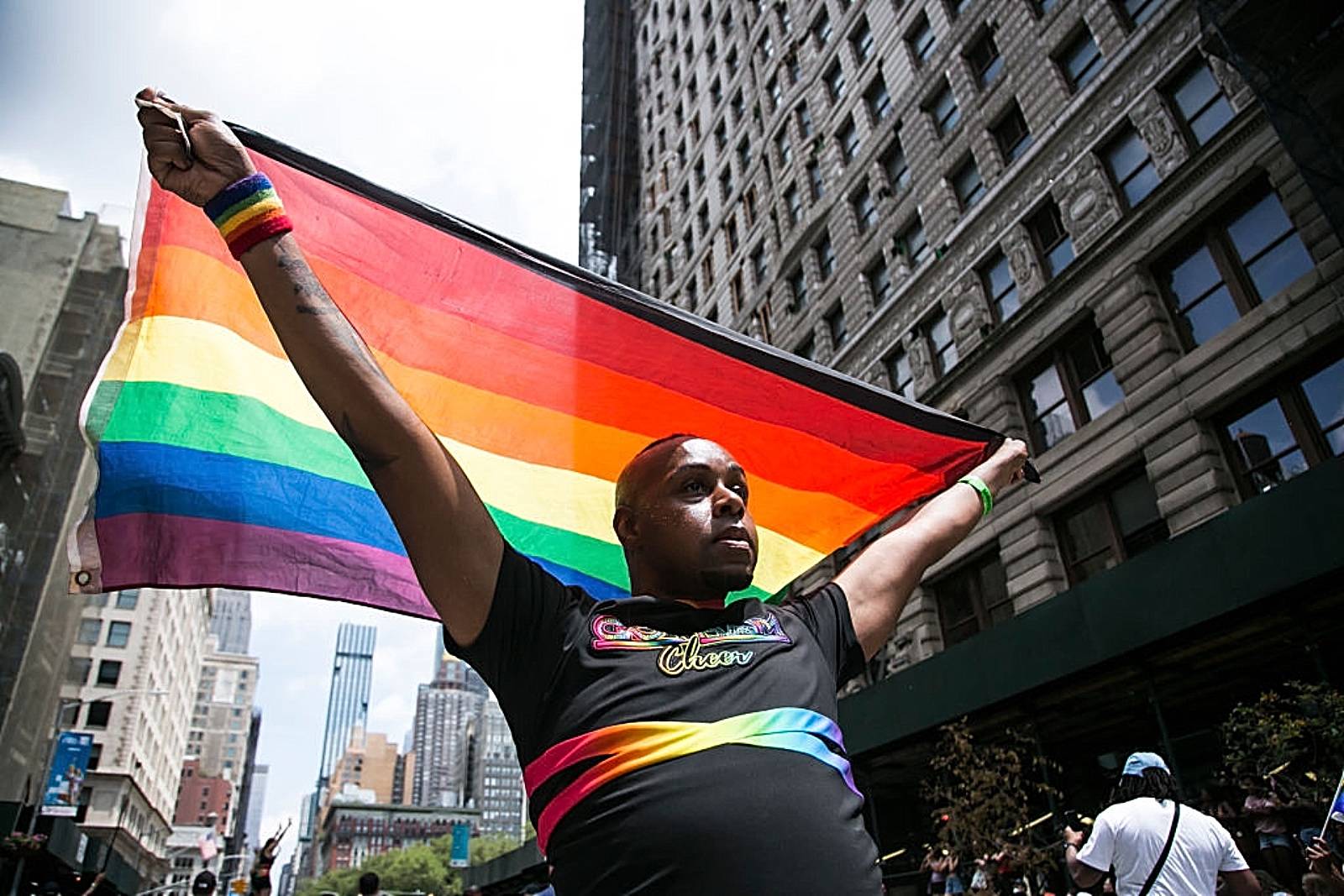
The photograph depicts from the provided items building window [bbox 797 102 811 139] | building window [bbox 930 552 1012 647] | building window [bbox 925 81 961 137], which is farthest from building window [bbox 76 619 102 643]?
building window [bbox 925 81 961 137]

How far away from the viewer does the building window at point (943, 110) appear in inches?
911

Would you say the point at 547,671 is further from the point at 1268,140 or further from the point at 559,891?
the point at 1268,140

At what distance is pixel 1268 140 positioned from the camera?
14.3 metres

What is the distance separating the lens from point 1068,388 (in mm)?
17906

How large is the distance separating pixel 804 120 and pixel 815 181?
9.70 feet

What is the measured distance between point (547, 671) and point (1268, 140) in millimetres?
16471

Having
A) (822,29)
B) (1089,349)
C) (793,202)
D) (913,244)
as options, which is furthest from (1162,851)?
(822,29)

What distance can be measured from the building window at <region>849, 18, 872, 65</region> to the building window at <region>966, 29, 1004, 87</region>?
533cm

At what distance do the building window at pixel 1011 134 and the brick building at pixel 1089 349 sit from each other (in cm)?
8

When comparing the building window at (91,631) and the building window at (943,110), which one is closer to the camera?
the building window at (943,110)

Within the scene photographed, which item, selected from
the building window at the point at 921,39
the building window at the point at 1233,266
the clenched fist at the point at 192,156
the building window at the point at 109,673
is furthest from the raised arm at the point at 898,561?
the building window at the point at 109,673

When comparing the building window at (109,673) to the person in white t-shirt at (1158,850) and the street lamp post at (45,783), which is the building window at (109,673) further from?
the person in white t-shirt at (1158,850)

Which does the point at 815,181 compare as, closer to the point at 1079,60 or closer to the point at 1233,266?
the point at 1079,60

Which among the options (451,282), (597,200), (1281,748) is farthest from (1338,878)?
(597,200)
